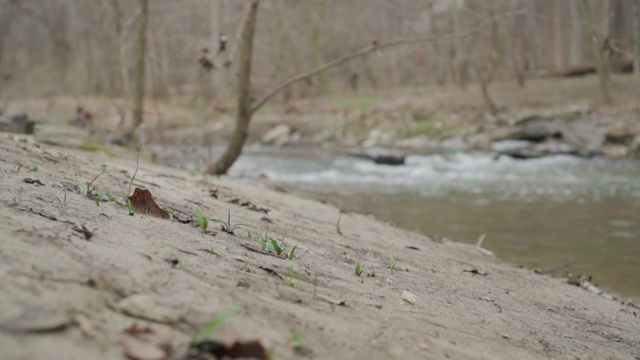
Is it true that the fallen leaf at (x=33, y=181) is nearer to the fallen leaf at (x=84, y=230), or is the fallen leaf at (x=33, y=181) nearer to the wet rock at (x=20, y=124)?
the fallen leaf at (x=84, y=230)

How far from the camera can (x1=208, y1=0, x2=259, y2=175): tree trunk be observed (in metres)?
6.91

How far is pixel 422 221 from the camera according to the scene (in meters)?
7.12

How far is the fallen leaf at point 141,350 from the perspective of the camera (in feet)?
3.96

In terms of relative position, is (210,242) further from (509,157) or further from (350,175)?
(509,157)

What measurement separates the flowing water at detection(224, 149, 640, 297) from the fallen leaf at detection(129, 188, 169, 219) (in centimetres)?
357

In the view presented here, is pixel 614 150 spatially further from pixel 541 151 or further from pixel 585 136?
pixel 541 151

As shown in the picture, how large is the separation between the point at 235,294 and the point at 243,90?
5619mm

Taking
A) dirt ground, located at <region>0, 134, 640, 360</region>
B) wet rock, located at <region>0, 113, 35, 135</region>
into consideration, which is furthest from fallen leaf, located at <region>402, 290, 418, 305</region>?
wet rock, located at <region>0, 113, 35, 135</region>

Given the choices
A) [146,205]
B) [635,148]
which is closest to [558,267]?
[146,205]

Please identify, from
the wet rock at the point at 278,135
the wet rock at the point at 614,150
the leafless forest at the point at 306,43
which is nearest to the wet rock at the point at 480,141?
the wet rock at the point at 614,150

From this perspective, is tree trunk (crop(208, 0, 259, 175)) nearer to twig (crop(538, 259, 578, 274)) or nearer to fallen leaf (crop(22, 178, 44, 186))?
twig (crop(538, 259, 578, 274))

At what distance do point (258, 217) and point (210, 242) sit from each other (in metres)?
1.17

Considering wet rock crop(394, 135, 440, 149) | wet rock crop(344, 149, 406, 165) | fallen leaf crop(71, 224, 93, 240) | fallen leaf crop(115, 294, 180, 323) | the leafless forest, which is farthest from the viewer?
the leafless forest

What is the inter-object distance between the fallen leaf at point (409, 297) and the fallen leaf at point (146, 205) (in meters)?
1.18
